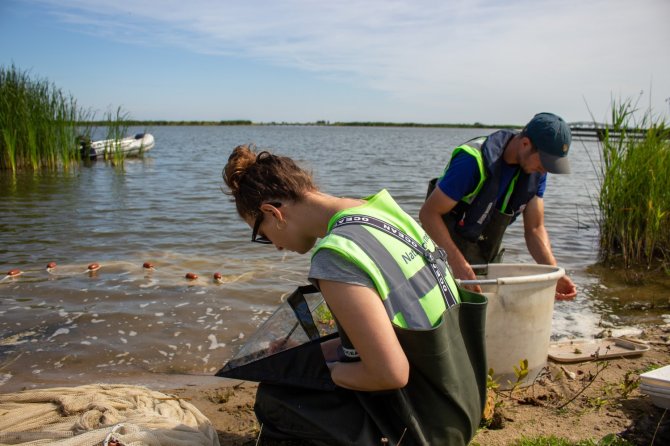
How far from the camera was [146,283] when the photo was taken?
22.4 ft

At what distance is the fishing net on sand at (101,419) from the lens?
245 centimetres

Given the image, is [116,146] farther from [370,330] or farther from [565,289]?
[370,330]

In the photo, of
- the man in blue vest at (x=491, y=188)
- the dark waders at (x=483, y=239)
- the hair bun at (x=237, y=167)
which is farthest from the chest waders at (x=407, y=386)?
the dark waders at (x=483, y=239)

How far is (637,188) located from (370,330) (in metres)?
6.41

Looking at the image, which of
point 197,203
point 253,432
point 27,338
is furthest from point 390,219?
point 197,203

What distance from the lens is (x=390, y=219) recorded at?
2.13 meters

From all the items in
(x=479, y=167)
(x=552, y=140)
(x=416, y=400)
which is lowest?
(x=416, y=400)

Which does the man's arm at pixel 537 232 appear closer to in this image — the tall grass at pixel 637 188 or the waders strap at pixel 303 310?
the waders strap at pixel 303 310

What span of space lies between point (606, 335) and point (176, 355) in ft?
12.4

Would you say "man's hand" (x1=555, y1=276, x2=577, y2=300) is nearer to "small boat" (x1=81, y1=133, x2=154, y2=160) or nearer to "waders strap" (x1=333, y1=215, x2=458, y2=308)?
"waders strap" (x1=333, y1=215, x2=458, y2=308)

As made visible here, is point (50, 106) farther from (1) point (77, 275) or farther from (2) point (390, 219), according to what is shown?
(2) point (390, 219)

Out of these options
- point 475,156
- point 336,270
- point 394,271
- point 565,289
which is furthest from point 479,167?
point 336,270

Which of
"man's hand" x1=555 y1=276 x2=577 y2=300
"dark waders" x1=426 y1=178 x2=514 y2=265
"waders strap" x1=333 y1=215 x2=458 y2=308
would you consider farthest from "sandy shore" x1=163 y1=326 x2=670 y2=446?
"waders strap" x1=333 y1=215 x2=458 y2=308

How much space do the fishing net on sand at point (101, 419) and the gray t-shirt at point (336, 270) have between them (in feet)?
3.86
